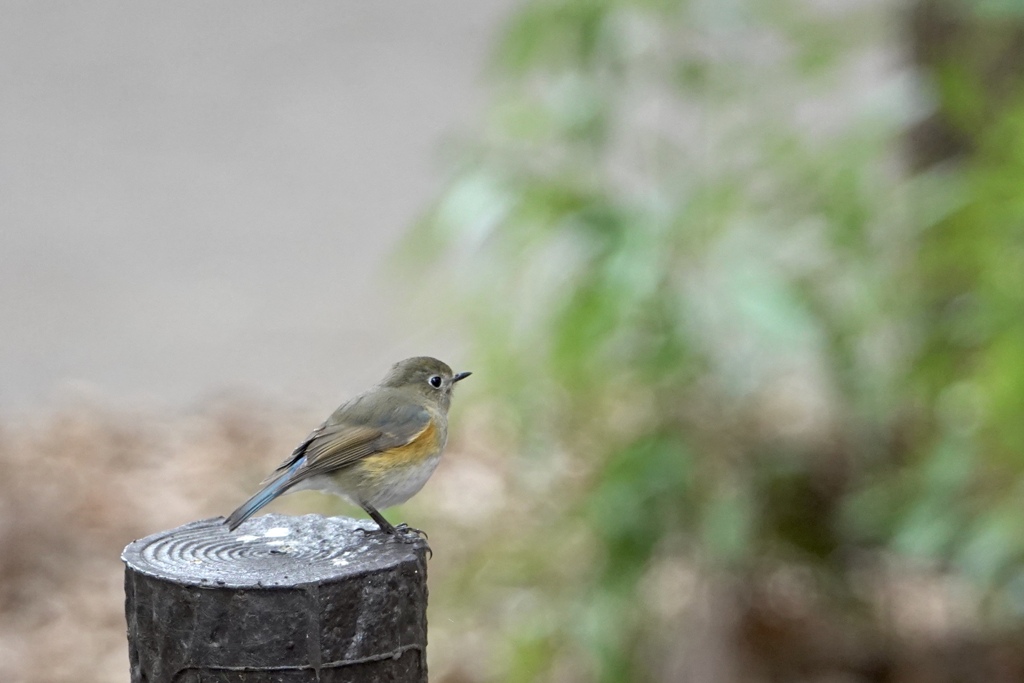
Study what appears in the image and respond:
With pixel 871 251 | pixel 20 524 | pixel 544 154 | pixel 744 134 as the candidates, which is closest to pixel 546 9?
pixel 544 154

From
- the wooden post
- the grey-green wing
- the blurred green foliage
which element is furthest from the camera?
the blurred green foliage

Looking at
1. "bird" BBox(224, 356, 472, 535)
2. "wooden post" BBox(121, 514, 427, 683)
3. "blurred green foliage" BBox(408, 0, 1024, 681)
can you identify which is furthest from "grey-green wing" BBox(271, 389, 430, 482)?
"blurred green foliage" BBox(408, 0, 1024, 681)

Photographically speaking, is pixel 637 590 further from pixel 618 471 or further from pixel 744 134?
pixel 744 134

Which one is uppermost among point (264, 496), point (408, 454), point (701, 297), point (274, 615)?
point (701, 297)

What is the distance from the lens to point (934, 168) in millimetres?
4523

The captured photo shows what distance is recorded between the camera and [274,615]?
146 cm

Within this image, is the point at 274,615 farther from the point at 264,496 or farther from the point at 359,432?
the point at 359,432

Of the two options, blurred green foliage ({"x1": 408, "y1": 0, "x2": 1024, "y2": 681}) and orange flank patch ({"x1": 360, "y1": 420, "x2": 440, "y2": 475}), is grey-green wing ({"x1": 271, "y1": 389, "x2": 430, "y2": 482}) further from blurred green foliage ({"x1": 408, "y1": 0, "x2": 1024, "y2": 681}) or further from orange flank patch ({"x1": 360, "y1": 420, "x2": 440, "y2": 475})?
blurred green foliage ({"x1": 408, "y1": 0, "x2": 1024, "y2": 681})

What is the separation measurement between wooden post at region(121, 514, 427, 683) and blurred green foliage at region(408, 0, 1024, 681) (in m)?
1.51

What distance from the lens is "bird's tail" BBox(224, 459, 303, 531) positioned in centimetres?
169

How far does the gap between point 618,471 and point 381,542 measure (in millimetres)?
1770

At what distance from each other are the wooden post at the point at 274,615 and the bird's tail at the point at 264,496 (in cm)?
8

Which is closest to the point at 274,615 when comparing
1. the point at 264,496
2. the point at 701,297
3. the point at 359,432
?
the point at 264,496

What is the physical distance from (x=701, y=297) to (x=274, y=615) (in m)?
1.97
